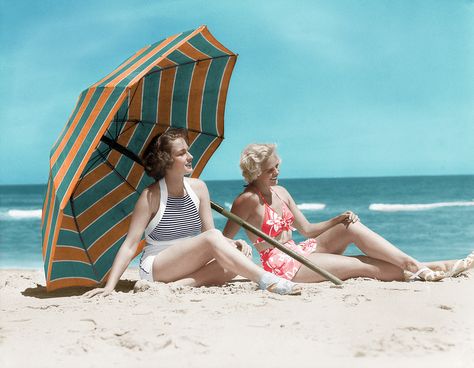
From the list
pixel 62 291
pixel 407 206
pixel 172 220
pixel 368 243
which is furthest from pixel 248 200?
pixel 407 206

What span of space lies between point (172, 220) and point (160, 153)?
0.50m

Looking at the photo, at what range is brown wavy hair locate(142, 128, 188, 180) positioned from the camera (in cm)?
430

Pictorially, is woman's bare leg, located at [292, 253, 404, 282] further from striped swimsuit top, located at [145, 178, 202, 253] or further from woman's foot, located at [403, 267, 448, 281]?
striped swimsuit top, located at [145, 178, 202, 253]

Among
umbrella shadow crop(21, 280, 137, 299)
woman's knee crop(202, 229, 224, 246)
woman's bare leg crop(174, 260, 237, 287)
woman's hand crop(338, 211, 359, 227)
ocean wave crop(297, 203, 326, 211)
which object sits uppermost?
woman's hand crop(338, 211, 359, 227)

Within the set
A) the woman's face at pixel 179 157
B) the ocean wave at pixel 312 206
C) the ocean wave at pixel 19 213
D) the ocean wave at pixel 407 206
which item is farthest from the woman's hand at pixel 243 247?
the ocean wave at pixel 312 206

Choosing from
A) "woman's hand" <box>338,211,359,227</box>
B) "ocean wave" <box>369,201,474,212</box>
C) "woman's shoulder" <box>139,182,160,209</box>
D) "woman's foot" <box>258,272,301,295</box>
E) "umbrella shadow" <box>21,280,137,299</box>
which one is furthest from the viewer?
"ocean wave" <box>369,201,474,212</box>

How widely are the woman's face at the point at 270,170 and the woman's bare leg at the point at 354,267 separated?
0.67 metres

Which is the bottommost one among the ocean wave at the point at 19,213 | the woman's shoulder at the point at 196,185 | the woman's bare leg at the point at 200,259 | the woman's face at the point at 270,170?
the ocean wave at the point at 19,213

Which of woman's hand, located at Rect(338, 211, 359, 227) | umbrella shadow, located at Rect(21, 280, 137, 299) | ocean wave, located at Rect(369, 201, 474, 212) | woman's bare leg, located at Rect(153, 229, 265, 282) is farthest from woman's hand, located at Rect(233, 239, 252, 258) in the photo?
ocean wave, located at Rect(369, 201, 474, 212)

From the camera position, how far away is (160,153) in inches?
170

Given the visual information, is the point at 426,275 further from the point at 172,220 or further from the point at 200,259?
the point at 172,220

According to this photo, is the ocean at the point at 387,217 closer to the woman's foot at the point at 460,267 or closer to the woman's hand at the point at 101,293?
the woman's foot at the point at 460,267

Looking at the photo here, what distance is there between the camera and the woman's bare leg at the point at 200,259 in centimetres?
394

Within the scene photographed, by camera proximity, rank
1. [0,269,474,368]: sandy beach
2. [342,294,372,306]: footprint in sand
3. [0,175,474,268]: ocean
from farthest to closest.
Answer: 1. [0,175,474,268]: ocean
2. [342,294,372,306]: footprint in sand
3. [0,269,474,368]: sandy beach
